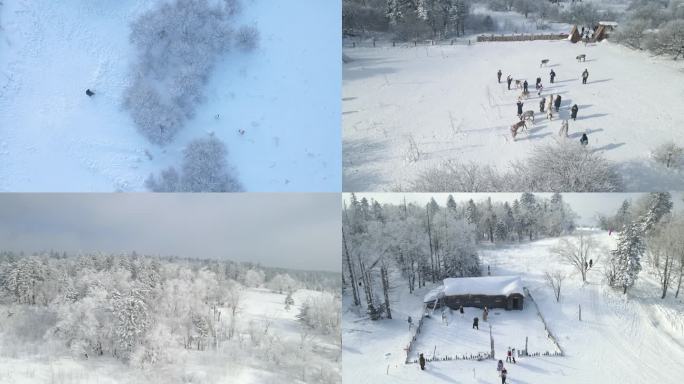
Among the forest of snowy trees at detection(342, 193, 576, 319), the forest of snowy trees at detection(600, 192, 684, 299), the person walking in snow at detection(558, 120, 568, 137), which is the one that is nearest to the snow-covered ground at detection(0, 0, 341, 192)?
the forest of snowy trees at detection(342, 193, 576, 319)

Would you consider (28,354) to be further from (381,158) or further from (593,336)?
(593,336)

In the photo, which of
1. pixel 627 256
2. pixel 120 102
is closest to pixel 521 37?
pixel 627 256

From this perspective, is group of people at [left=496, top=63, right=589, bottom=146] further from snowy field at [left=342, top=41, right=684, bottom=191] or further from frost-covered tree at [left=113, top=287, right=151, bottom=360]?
frost-covered tree at [left=113, top=287, right=151, bottom=360]

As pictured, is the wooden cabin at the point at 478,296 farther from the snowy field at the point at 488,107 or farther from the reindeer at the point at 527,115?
the reindeer at the point at 527,115

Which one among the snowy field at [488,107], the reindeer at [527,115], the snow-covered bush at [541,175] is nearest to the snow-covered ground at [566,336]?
the snow-covered bush at [541,175]

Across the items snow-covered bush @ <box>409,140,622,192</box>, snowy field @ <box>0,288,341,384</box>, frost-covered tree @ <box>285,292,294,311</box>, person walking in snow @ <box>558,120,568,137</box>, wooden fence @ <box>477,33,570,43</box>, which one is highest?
wooden fence @ <box>477,33,570,43</box>

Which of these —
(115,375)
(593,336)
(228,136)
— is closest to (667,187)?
(593,336)
